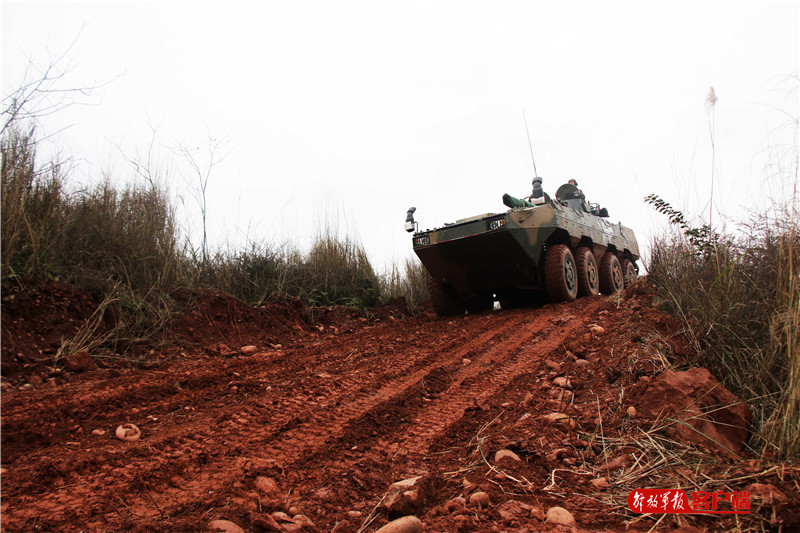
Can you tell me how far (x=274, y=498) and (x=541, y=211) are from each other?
6332mm

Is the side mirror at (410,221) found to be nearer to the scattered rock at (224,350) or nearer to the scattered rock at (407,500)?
the scattered rock at (224,350)

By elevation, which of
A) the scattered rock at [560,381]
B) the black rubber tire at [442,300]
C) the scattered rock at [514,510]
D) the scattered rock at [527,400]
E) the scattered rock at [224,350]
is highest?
the black rubber tire at [442,300]

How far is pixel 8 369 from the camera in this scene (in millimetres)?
3768

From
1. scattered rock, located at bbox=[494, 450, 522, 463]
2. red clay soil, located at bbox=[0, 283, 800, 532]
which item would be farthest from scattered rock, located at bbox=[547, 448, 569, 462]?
scattered rock, located at bbox=[494, 450, 522, 463]

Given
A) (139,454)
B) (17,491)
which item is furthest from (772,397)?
(17,491)

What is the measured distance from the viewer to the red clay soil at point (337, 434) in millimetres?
1807

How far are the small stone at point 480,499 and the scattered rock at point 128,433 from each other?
184 centimetres

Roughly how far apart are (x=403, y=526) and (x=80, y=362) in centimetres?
346

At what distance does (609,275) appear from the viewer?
1009 centimetres

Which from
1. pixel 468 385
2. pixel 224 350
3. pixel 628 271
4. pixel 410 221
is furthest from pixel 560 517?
pixel 628 271

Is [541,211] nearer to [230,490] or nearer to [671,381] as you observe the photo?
[671,381]

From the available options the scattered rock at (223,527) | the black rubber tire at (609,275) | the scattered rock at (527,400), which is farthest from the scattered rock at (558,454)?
the black rubber tire at (609,275)

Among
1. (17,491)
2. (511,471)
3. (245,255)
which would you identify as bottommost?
(511,471)

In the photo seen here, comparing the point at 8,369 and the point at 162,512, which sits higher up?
the point at 8,369
